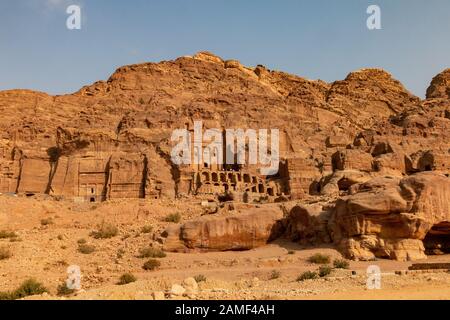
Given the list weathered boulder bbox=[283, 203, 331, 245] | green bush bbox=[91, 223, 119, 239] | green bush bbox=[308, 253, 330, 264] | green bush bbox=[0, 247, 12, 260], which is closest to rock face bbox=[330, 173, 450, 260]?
green bush bbox=[308, 253, 330, 264]

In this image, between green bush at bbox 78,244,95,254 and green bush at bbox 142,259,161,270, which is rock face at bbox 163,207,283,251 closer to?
green bush at bbox 142,259,161,270

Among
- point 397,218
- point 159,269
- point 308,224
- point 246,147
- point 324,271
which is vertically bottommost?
point 159,269

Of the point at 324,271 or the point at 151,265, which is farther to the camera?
the point at 151,265

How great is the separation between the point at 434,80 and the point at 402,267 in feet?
270

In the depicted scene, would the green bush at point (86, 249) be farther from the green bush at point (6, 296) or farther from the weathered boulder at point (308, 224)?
the weathered boulder at point (308, 224)

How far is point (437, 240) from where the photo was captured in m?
22.6

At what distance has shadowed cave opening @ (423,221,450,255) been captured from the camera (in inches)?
869

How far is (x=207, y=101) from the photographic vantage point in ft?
216

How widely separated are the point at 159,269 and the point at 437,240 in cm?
1174

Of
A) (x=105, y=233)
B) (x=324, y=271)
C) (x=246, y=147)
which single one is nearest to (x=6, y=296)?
(x=324, y=271)

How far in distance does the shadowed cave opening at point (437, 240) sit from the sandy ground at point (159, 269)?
1.13 metres

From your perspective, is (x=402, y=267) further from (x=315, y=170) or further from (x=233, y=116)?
(x=233, y=116)

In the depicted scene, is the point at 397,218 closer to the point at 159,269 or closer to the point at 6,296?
the point at 159,269
